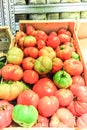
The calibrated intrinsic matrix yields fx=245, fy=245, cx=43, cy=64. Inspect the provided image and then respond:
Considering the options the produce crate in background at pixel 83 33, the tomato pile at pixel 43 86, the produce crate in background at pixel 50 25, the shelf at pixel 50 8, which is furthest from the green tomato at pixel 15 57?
the shelf at pixel 50 8

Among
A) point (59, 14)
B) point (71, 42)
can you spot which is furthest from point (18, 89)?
point (59, 14)

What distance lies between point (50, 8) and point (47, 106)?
4.85ft

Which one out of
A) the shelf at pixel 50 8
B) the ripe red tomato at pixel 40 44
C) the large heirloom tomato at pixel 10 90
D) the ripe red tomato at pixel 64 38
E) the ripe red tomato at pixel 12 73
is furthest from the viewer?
the shelf at pixel 50 8

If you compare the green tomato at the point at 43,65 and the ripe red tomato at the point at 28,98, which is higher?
the green tomato at the point at 43,65

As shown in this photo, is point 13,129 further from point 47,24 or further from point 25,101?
point 47,24

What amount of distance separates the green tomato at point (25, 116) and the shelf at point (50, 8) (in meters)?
1.49

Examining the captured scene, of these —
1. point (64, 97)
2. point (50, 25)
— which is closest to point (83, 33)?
point (50, 25)

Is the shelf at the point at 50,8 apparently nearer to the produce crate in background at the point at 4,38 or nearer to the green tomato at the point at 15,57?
the produce crate in background at the point at 4,38

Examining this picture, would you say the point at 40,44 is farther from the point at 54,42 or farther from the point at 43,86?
the point at 43,86

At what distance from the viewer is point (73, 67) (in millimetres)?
1254

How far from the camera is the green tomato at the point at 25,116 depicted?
0.92m

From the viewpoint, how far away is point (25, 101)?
101 cm

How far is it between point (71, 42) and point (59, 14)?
2.78 ft

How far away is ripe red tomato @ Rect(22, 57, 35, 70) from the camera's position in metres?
1.27
